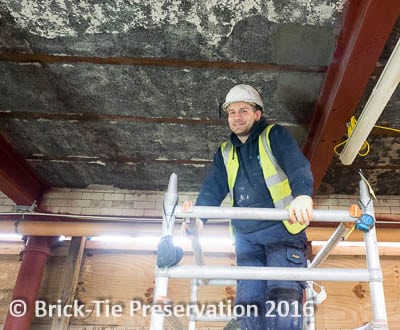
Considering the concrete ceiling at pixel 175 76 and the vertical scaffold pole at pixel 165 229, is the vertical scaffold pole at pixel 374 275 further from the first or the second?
the concrete ceiling at pixel 175 76

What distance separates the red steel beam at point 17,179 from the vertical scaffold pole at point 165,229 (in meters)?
2.38

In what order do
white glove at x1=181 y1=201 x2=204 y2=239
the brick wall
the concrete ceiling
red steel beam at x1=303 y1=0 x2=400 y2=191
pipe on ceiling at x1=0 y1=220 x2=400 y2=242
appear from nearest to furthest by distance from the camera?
white glove at x1=181 y1=201 x2=204 y2=239, red steel beam at x1=303 y1=0 x2=400 y2=191, the concrete ceiling, pipe on ceiling at x1=0 y1=220 x2=400 y2=242, the brick wall

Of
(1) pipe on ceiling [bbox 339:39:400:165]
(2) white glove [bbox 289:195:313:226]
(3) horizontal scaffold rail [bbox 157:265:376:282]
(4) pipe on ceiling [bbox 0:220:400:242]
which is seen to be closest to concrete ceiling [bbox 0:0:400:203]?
(1) pipe on ceiling [bbox 339:39:400:165]

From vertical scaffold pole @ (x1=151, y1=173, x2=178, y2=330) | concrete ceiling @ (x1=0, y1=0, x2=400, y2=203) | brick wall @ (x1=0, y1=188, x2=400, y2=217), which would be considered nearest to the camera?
vertical scaffold pole @ (x1=151, y1=173, x2=178, y2=330)

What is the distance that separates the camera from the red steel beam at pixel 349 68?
1.88m

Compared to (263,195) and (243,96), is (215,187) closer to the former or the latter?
(263,195)

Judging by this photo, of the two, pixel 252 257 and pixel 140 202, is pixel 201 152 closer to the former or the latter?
pixel 140 202

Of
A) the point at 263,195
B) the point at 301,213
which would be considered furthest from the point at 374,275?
the point at 263,195

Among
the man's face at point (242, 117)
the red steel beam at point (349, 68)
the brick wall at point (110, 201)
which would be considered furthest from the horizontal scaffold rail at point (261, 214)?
the brick wall at point (110, 201)

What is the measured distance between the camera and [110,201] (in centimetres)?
405

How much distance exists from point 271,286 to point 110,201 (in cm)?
272

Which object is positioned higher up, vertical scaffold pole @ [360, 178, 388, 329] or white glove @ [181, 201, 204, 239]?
white glove @ [181, 201, 204, 239]

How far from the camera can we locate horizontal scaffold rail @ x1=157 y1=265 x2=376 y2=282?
126 centimetres

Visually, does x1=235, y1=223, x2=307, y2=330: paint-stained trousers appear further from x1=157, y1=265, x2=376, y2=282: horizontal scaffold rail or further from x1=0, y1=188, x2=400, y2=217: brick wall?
x1=0, y1=188, x2=400, y2=217: brick wall
